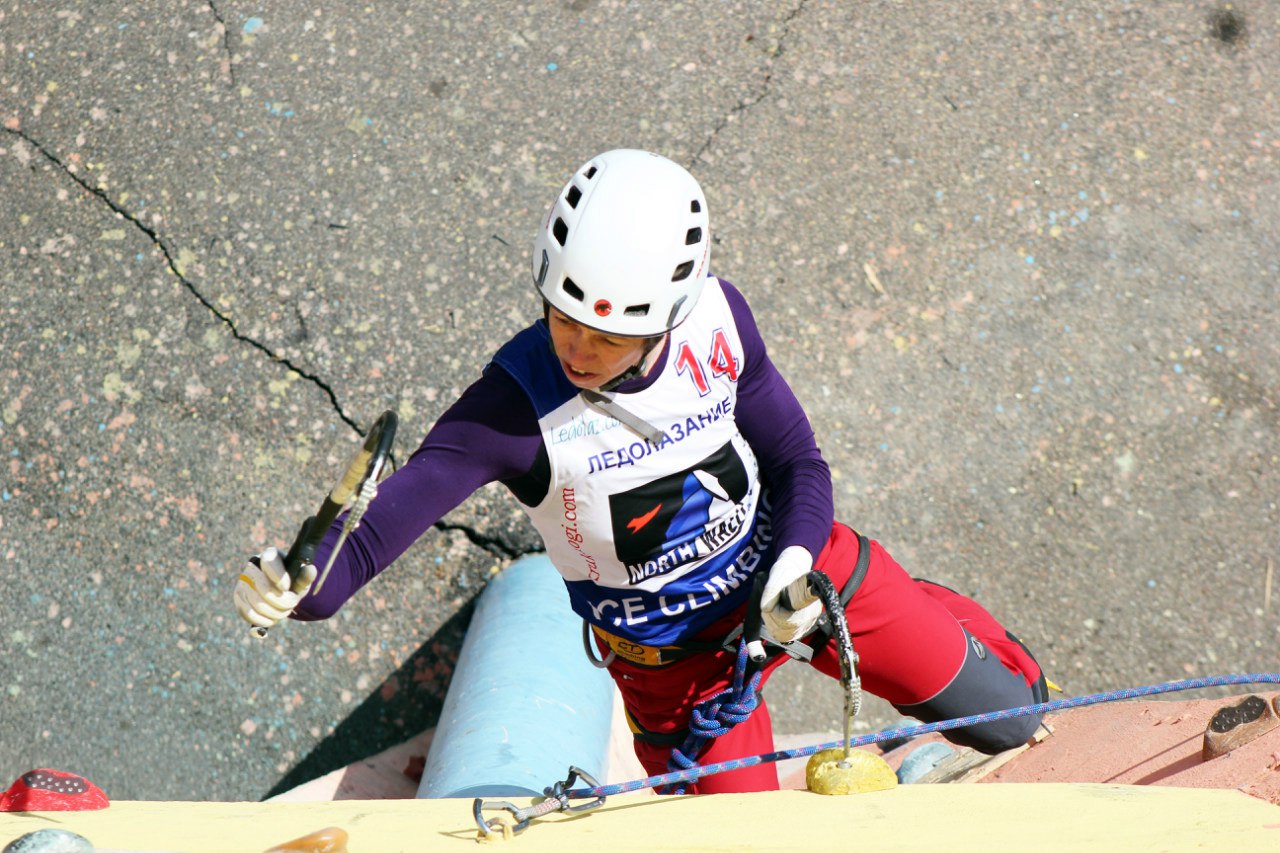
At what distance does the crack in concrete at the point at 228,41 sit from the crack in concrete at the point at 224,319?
0.70 m

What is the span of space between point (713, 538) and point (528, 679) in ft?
3.24

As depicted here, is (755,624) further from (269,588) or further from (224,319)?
(224,319)

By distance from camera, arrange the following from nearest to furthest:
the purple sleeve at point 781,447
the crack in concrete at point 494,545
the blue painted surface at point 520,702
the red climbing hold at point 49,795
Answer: the red climbing hold at point 49,795
the purple sleeve at point 781,447
the blue painted surface at point 520,702
the crack in concrete at point 494,545

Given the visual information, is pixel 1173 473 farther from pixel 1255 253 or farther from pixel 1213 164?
pixel 1213 164

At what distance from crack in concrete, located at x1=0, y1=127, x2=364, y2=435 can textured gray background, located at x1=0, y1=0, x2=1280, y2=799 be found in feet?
0.04

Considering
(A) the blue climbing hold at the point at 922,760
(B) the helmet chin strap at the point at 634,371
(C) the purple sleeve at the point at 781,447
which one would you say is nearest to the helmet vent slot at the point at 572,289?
(B) the helmet chin strap at the point at 634,371

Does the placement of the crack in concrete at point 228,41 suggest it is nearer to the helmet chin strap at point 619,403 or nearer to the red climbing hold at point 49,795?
the helmet chin strap at point 619,403

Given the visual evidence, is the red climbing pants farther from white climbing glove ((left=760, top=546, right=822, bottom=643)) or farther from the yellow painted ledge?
the yellow painted ledge

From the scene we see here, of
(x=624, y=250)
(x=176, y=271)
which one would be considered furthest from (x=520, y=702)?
(x=176, y=271)

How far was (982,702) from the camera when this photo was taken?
2568 millimetres

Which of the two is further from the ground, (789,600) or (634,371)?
(634,371)

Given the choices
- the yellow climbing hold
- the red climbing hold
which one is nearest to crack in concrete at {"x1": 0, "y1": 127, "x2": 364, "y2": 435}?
the red climbing hold

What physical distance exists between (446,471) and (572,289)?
430mm

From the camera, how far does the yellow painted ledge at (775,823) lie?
1507 mm
